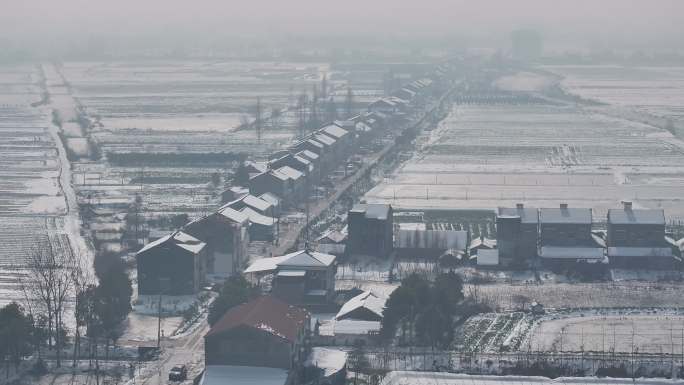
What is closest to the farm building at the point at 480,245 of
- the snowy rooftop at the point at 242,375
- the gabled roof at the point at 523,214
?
the gabled roof at the point at 523,214

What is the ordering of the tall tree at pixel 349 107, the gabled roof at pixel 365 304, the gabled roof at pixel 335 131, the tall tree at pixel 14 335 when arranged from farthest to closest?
the tall tree at pixel 349 107 < the gabled roof at pixel 335 131 < the gabled roof at pixel 365 304 < the tall tree at pixel 14 335

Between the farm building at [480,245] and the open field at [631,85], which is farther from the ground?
the farm building at [480,245]

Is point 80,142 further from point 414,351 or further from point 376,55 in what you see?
point 376,55

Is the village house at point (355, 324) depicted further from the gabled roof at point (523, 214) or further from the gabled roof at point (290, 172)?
the gabled roof at point (290, 172)

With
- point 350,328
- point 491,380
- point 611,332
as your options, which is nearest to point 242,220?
point 350,328

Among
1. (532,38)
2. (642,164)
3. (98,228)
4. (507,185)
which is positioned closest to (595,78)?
(532,38)
